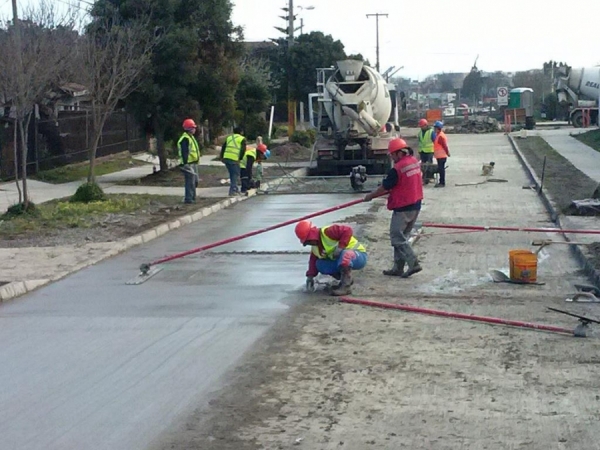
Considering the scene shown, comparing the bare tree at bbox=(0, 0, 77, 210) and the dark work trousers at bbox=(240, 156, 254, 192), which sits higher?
the bare tree at bbox=(0, 0, 77, 210)

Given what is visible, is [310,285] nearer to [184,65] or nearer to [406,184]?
[406,184]

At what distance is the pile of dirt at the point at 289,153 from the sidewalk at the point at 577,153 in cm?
999

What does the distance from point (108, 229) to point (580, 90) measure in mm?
45586

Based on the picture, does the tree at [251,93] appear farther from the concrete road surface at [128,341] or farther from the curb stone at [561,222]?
the concrete road surface at [128,341]

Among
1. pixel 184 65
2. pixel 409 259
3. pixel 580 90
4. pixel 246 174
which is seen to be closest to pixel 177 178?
pixel 184 65

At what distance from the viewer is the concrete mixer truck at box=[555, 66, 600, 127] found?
55.9 meters

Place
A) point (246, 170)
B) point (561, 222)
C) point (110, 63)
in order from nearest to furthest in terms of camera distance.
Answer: point (561, 222)
point (110, 63)
point (246, 170)

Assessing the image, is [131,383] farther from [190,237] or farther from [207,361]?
[190,237]

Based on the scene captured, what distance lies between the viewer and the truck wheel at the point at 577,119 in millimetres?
58844

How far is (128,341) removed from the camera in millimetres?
9031

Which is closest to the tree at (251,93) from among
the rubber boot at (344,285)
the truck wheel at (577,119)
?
the truck wheel at (577,119)

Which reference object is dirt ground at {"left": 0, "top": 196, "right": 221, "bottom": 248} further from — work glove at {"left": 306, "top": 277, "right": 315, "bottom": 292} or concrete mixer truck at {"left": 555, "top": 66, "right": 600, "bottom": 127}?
concrete mixer truck at {"left": 555, "top": 66, "right": 600, "bottom": 127}

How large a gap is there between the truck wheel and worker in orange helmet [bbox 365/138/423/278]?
1942 inches

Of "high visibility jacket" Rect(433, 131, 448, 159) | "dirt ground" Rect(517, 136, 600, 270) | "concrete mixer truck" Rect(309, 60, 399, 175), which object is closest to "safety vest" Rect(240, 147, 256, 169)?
"high visibility jacket" Rect(433, 131, 448, 159)
